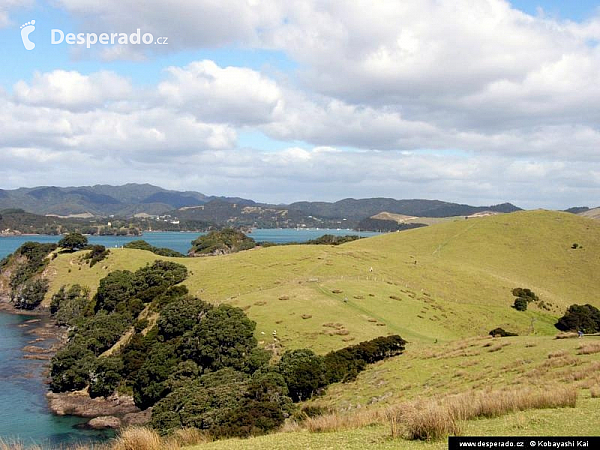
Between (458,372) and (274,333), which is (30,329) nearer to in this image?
(274,333)

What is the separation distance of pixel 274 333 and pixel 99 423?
2228 cm

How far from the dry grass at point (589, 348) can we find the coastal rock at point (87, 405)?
161ft

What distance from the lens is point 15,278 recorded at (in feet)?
470

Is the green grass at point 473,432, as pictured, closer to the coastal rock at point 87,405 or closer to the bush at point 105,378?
the coastal rock at point 87,405

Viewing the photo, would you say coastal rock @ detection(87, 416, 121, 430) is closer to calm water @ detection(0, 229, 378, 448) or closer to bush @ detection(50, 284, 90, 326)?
calm water @ detection(0, 229, 378, 448)

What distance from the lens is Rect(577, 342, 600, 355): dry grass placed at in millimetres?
30489

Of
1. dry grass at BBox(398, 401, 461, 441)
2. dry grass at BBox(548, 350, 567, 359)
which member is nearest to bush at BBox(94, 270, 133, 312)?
dry grass at BBox(548, 350, 567, 359)

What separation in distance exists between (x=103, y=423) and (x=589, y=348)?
49.3 metres

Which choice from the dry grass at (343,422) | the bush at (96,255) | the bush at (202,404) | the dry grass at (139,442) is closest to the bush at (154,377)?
the bush at (202,404)

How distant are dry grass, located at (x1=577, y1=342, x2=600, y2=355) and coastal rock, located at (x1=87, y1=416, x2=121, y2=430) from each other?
47053 millimetres

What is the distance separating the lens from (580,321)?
78.8 meters

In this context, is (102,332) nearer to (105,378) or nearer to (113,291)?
(105,378)

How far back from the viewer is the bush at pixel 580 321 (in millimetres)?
77875

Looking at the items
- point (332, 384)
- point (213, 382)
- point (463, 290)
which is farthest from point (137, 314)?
point (463, 290)
